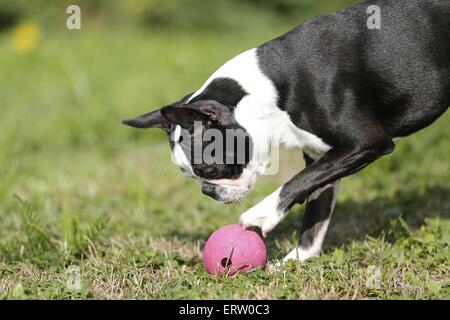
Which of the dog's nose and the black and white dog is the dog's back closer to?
the black and white dog

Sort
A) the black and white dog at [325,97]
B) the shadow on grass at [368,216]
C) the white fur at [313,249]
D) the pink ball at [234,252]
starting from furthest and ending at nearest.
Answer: the shadow on grass at [368,216] < the white fur at [313,249] < the black and white dog at [325,97] < the pink ball at [234,252]

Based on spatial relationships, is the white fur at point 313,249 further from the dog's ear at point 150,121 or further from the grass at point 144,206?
the dog's ear at point 150,121

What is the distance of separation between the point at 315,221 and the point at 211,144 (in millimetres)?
876

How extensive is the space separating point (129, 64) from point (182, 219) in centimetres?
522

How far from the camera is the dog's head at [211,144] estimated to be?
3.87m

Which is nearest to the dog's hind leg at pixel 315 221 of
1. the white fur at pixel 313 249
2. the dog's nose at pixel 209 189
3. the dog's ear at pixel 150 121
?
the white fur at pixel 313 249

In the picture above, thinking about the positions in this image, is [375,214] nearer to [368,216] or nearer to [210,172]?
[368,216]

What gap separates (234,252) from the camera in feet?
12.6

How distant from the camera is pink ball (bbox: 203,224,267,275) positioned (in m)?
3.85

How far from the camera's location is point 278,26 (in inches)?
502

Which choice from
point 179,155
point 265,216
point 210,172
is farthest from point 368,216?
point 179,155

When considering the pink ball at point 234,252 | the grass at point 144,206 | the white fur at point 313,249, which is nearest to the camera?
the grass at point 144,206

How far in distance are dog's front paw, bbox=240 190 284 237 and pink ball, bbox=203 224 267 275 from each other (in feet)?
0.18

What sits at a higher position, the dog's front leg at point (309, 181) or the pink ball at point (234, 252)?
the dog's front leg at point (309, 181)
